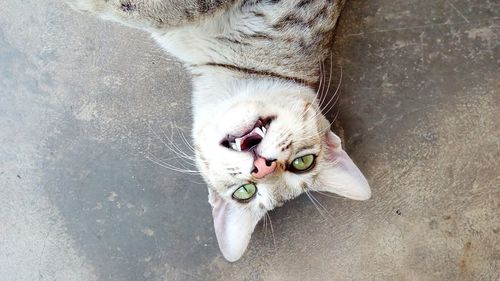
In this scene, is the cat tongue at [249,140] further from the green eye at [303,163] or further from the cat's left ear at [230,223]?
the cat's left ear at [230,223]

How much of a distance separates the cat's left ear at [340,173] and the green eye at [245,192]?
1.34 ft

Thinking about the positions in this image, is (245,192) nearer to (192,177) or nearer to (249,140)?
(249,140)

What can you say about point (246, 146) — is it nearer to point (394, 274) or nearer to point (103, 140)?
point (103, 140)

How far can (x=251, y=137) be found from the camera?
2572mm

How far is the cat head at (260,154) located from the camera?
2562mm

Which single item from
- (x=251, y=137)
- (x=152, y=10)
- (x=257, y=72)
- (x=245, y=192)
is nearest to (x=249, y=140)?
(x=251, y=137)

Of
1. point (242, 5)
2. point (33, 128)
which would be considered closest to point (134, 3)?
point (242, 5)

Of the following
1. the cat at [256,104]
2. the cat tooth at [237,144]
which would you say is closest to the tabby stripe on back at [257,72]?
the cat at [256,104]

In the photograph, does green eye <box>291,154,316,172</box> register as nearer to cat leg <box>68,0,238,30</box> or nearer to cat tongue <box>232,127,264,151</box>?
cat tongue <box>232,127,264,151</box>

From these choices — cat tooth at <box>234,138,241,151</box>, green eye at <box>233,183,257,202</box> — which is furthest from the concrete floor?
cat tooth at <box>234,138,241,151</box>

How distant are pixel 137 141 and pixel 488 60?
248 cm

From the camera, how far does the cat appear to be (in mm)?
2561

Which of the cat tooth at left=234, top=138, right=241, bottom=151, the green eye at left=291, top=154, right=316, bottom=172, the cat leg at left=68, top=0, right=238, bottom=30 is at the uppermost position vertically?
the cat leg at left=68, top=0, right=238, bottom=30

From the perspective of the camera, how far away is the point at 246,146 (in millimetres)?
2602
